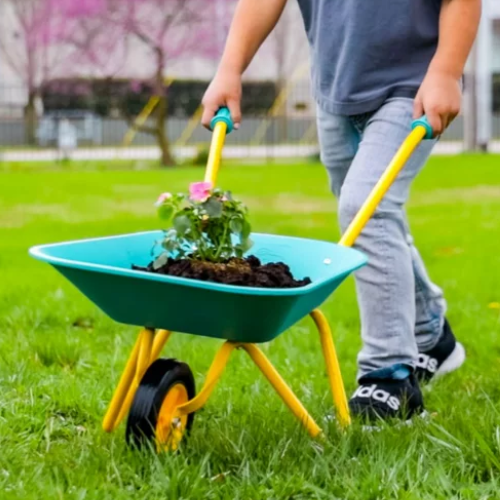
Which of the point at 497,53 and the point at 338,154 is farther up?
the point at 497,53

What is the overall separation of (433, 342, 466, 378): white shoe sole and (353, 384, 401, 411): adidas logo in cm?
50

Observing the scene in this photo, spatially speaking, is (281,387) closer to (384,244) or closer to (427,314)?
(384,244)

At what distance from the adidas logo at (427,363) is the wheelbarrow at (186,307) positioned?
0.74 meters

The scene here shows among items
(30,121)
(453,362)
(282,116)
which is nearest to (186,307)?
(453,362)

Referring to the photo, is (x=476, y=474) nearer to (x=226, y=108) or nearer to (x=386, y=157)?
(x=386, y=157)

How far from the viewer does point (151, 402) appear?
2.14 m

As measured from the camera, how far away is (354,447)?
7.42 feet

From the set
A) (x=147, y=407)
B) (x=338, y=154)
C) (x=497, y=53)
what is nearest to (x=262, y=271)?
(x=147, y=407)

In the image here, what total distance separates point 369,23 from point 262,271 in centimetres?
89

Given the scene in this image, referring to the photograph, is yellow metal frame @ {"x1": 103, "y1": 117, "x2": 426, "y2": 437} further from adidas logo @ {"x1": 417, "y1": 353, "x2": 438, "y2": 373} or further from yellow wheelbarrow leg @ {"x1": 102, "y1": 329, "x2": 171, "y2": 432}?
adidas logo @ {"x1": 417, "y1": 353, "x2": 438, "y2": 373}

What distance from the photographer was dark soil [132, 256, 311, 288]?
2105 mm

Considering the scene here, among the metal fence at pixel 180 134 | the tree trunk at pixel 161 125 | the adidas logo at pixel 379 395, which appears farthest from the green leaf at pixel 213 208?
the metal fence at pixel 180 134

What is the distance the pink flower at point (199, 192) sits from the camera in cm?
219

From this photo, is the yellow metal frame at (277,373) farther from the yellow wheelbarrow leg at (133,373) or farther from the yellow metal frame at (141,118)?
the yellow metal frame at (141,118)
